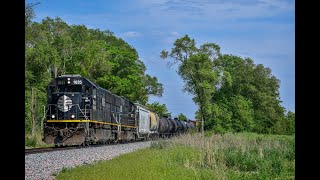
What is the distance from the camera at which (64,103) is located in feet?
92.8

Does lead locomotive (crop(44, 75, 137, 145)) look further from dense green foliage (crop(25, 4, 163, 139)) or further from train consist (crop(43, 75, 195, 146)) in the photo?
dense green foliage (crop(25, 4, 163, 139))

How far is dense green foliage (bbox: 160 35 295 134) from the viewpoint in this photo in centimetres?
3647

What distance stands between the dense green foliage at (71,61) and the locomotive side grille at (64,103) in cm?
672

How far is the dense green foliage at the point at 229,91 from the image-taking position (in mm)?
36469

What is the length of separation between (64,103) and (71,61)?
18817 millimetres

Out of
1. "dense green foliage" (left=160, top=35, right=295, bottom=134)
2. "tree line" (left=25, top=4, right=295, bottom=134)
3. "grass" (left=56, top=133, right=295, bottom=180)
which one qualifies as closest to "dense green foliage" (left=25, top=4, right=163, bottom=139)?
"tree line" (left=25, top=4, right=295, bottom=134)

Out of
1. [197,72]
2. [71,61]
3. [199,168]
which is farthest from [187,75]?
[199,168]

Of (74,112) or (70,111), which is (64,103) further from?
(74,112)

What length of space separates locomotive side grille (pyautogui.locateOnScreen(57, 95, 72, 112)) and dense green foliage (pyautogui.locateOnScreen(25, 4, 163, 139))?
6722 millimetres

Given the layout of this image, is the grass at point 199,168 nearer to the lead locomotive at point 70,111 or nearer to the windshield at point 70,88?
the lead locomotive at point 70,111
